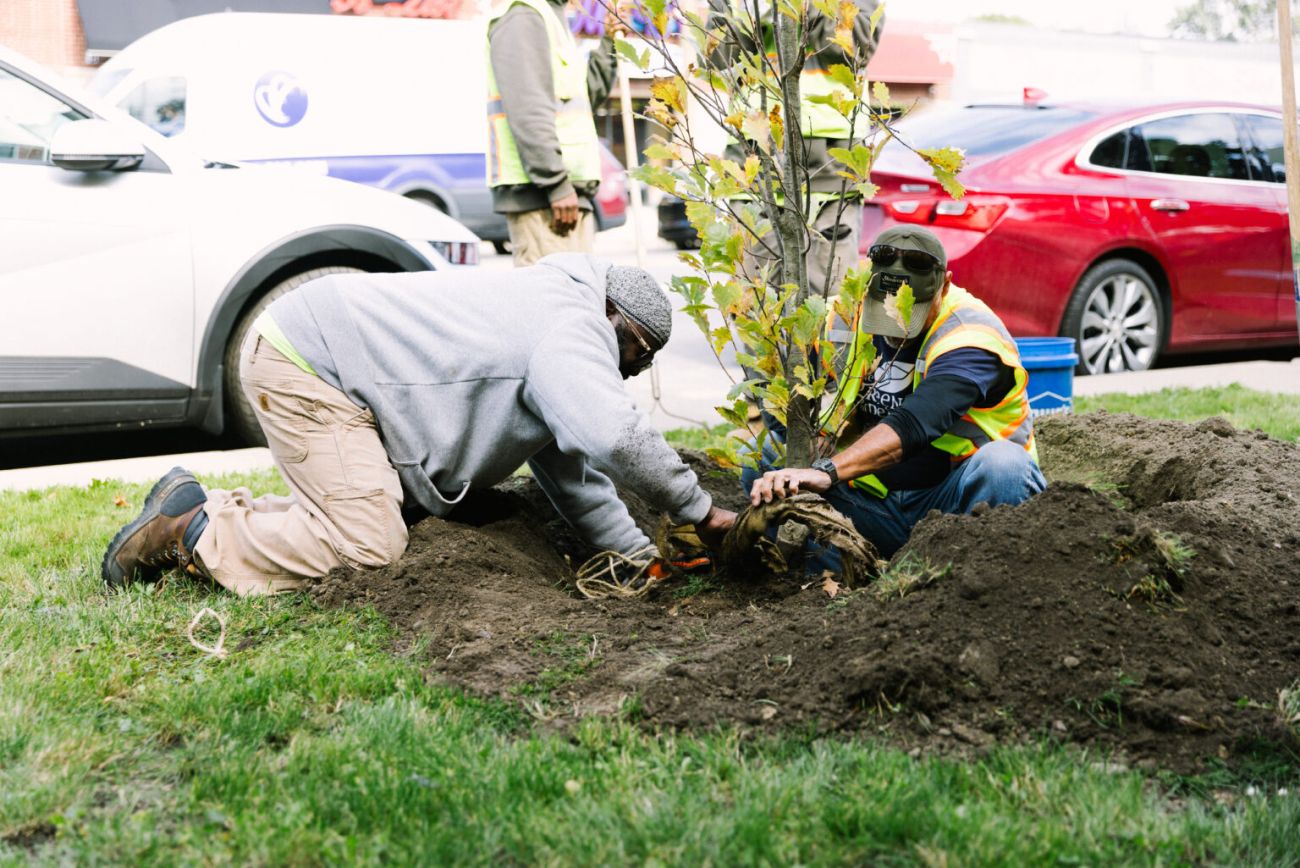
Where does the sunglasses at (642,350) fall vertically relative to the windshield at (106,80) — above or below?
below

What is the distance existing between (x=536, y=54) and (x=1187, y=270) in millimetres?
5022

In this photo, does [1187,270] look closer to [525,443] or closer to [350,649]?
[525,443]

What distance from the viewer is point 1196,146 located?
8.99 metres

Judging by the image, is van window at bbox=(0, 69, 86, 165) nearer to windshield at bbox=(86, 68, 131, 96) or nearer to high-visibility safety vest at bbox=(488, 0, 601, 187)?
high-visibility safety vest at bbox=(488, 0, 601, 187)

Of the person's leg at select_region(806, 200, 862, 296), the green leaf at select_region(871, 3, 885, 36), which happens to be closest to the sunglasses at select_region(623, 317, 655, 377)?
the green leaf at select_region(871, 3, 885, 36)

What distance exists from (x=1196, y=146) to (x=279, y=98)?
345 inches

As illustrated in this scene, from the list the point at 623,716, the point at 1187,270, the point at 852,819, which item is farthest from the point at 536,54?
the point at 1187,270

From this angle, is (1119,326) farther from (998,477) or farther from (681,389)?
(998,477)

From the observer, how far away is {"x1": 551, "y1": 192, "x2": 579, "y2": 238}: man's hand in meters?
5.95

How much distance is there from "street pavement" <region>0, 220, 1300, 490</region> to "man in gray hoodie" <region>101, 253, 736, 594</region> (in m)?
0.43

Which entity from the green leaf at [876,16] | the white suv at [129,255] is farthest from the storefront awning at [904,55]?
the green leaf at [876,16]

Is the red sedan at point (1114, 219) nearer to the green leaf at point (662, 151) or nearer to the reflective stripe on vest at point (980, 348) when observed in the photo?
the reflective stripe on vest at point (980, 348)

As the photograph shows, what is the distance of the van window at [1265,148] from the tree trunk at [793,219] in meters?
6.35

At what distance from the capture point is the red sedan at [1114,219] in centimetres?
805
